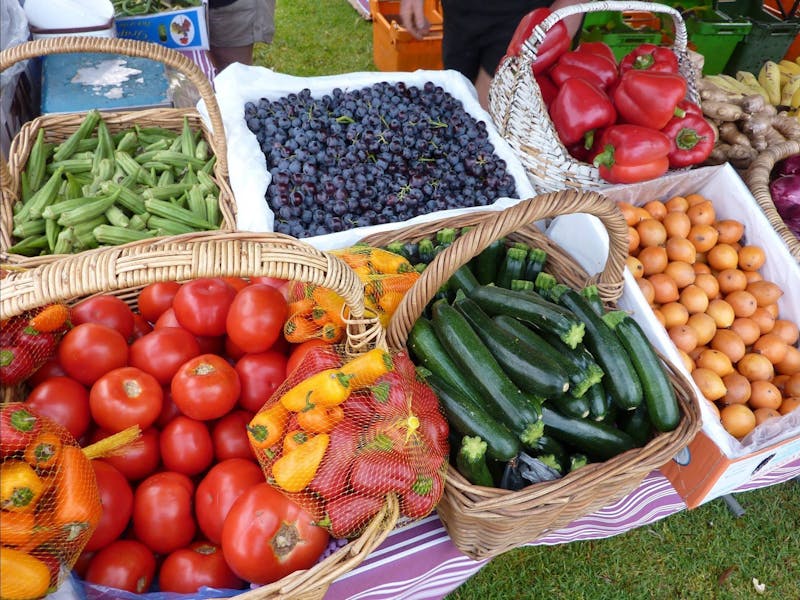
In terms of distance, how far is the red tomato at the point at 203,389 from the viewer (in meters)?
1.27

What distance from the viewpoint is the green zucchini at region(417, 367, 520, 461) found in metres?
1.31

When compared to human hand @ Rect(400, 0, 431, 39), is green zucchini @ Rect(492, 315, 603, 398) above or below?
below

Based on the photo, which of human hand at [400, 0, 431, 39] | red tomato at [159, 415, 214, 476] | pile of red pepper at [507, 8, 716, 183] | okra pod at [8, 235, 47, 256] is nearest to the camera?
red tomato at [159, 415, 214, 476]

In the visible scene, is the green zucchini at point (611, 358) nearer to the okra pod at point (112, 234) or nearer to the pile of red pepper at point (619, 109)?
the pile of red pepper at point (619, 109)

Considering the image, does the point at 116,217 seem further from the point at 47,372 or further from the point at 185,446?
the point at 185,446

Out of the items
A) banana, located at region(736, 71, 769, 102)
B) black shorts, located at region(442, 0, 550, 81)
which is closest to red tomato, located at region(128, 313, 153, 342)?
black shorts, located at region(442, 0, 550, 81)

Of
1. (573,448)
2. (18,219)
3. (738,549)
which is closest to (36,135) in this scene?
(18,219)

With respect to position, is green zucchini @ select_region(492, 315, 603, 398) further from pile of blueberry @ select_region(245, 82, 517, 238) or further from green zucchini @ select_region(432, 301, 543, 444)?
pile of blueberry @ select_region(245, 82, 517, 238)

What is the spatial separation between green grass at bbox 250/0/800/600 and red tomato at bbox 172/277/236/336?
4.93ft

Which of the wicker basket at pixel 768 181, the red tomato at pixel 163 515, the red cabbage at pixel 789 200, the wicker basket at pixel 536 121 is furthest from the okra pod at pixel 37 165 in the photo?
the red cabbage at pixel 789 200

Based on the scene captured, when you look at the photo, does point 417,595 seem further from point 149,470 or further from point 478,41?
point 478,41

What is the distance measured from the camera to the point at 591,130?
7.86 ft

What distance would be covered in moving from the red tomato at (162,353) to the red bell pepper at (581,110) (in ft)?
5.97

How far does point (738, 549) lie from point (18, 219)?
327 centimetres
